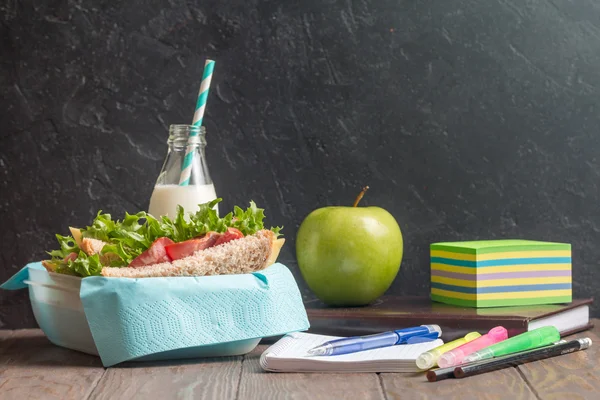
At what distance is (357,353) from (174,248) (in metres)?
0.33

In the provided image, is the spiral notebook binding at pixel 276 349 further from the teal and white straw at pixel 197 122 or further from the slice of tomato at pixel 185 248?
the teal and white straw at pixel 197 122

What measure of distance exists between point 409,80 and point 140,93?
0.56 meters

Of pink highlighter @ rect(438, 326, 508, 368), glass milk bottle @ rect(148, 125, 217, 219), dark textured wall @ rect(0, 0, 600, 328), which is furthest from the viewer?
dark textured wall @ rect(0, 0, 600, 328)

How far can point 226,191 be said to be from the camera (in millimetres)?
1650

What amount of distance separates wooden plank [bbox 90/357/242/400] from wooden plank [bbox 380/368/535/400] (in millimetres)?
218

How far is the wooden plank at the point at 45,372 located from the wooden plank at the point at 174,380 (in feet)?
0.10

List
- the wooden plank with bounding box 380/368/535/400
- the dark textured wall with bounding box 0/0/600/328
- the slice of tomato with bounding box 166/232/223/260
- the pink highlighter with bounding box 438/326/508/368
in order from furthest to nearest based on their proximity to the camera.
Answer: the dark textured wall with bounding box 0/0/600/328 < the slice of tomato with bounding box 166/232/223/260 < the pink highlighter with bounding box 438/326/508/368 < the wooden plank with bounding box 380/368/535/400

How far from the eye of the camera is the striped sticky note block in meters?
1.44

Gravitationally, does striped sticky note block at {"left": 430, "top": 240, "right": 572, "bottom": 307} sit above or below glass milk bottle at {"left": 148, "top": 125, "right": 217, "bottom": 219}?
below

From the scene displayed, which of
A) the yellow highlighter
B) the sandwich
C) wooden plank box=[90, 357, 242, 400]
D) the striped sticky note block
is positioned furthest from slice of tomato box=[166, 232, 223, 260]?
the striped sticky note block

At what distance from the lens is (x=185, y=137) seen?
4.79ft

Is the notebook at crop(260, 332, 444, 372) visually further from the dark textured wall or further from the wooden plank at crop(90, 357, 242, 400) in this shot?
the dark textured wall

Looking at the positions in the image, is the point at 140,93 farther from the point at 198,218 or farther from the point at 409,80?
the point at 409,80

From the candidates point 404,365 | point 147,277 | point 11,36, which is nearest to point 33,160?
point 11,36
